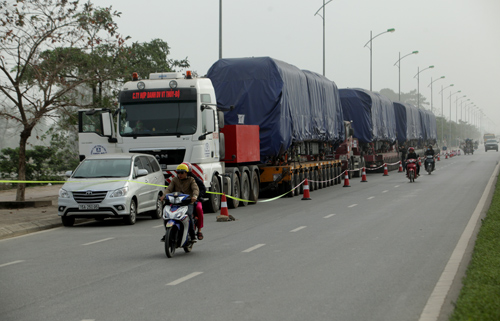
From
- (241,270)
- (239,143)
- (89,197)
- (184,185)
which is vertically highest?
(239,143)

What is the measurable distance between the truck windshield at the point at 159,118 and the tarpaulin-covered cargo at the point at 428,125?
49818mm

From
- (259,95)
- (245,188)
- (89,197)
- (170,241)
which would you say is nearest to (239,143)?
(245,188)

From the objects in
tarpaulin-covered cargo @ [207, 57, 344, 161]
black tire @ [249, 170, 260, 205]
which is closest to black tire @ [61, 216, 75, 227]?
black tire @ [249, 170, 260, 205]

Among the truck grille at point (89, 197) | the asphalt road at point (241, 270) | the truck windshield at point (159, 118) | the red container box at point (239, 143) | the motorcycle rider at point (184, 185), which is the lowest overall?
the asphalt road at point (241, 270)

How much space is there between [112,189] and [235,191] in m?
6.24

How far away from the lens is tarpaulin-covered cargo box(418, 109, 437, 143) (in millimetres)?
69269

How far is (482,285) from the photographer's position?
836cm

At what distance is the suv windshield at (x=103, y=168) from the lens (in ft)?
61.0

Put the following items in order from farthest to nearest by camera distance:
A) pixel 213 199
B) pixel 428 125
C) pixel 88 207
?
pixel 428 125
pixel 213 199
pixel 88 207

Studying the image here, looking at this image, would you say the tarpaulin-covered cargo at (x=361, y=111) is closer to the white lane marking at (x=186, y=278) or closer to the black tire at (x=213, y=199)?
the black tire at (x=213, y=199)

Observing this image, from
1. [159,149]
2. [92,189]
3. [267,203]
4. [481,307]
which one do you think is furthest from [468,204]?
[481,307]

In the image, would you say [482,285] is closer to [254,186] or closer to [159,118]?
[159,118]

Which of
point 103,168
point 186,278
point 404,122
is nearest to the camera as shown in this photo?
point 186,278

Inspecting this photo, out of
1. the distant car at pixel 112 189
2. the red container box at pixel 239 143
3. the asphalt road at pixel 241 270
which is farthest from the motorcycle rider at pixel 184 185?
the red container box at pixel 239 143
